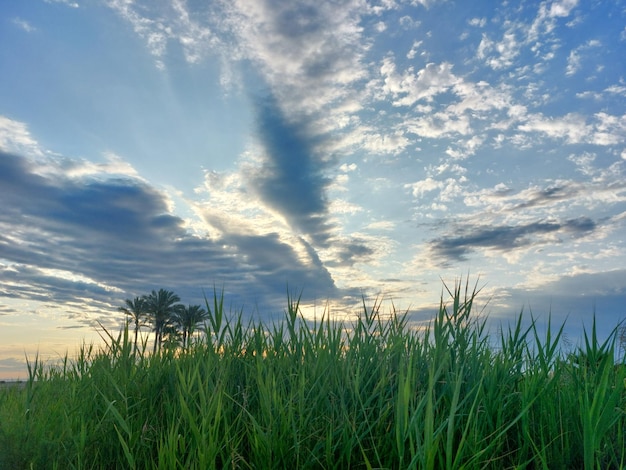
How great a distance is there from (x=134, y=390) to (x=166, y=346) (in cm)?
98

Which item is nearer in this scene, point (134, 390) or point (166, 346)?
point (134, 390)

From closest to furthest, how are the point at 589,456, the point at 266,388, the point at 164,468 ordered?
the point at 589,456 → the point at 164,468 → the point at 266,388

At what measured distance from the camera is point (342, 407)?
139 inches

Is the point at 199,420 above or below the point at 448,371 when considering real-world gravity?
below

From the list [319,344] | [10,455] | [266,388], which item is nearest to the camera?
[266,388]

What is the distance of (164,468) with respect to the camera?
10.6 ft

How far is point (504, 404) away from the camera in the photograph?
150 inches

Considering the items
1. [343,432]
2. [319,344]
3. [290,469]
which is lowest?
[290,469]

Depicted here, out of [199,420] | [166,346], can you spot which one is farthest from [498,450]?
[166,346]

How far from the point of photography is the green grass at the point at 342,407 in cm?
325

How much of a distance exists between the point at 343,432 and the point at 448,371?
3.21 ft

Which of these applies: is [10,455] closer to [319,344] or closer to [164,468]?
[164,468]

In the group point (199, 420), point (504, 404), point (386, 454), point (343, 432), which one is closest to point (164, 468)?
point (199, 420)

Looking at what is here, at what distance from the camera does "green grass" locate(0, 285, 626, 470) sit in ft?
10.6
